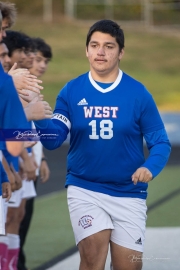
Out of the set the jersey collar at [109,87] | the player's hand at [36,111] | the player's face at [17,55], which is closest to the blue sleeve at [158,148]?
the jersey collar at [109,87]

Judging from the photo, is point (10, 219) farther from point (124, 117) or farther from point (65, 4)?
point (65, 4)

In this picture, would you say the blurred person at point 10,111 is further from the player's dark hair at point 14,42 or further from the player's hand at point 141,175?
the player's dark hair at point 14,42

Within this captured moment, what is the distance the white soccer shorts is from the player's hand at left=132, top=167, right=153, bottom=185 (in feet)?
0.99

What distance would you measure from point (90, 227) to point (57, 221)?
4401 mm

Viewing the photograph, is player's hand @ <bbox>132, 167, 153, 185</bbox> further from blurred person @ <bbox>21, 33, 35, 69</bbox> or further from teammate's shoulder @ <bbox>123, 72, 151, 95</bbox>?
blurred person @ <bbox>21, 33, 35, 69</bbox>

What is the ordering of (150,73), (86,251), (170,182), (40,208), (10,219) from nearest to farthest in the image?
(86,251)
(10,219)
(40,208)
(170,182)
(150,73)

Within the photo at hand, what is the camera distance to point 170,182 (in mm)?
12727

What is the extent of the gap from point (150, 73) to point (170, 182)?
2251 cm

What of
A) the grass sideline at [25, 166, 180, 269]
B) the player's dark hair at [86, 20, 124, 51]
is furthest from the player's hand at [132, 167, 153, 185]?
the grass sideline at [25, 166, 180, 269]

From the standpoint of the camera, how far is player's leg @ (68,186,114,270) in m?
5.11

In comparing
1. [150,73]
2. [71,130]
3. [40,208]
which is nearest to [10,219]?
[71,130]

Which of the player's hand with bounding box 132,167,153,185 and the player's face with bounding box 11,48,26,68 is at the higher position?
the player's face with bounding box 11,48,26,68

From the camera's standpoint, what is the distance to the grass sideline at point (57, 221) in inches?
309

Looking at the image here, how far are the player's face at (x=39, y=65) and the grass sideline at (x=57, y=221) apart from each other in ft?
6.18
